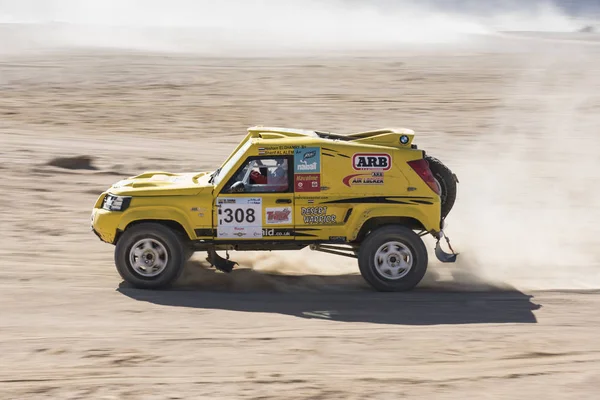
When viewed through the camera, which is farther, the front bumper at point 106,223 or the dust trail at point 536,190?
the dust trail at point 536,190

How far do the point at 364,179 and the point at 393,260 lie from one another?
1.02 m

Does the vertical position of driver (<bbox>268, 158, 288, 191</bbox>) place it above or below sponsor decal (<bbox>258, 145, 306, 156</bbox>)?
below

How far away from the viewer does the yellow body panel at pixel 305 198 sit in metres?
10.8

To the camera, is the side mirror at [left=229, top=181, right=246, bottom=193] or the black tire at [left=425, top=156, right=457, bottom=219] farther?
the black tire at [left=425, top=156, right=457, bottom=219]

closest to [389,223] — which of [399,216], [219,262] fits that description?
[399,216]

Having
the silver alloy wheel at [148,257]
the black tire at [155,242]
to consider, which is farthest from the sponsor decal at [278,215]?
the silver alloy wheel at [148,257]

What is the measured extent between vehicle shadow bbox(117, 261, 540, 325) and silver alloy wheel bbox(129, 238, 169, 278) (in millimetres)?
249

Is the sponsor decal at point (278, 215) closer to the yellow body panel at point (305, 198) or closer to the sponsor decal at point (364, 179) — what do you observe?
the yellow body panel at point (305, 198)

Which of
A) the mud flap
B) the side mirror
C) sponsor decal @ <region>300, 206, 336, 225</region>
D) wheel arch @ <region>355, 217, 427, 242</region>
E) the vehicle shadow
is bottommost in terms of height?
the vehicle shadow

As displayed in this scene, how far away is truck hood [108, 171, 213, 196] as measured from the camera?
10984 mm

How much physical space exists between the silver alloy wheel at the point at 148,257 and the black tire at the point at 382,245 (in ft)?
7.53

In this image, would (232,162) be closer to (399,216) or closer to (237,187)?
(237,187)

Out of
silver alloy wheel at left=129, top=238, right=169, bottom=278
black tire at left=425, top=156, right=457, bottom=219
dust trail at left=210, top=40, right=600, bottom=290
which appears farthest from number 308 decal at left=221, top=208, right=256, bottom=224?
black tire at left=425, top=156, right=457, bottom=219

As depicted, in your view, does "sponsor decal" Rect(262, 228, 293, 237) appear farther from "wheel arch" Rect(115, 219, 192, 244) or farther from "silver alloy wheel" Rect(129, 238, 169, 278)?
"silver alloy wheel" Rect(129, 238, 169, 278)
